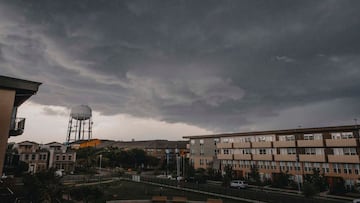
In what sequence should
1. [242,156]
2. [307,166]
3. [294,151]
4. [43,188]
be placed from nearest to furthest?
[43,188], [307,166], [294,151], [242,156]

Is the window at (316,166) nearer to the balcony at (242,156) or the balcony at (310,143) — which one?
the balcony at (310,143)

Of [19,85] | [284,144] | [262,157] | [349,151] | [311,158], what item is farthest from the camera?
[262,157]

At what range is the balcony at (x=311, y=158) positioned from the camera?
46.4 m

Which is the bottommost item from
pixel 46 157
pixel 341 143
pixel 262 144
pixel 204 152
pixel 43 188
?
pixel 43 188

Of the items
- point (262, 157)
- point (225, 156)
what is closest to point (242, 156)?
point (225, 156)

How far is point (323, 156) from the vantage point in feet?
151

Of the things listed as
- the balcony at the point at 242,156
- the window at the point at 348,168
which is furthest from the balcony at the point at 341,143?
the balcony at the point at 242,156

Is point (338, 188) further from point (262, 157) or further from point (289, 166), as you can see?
point (262, 157)

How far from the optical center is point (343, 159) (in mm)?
43406

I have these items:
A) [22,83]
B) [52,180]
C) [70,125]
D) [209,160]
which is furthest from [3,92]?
[70,125]

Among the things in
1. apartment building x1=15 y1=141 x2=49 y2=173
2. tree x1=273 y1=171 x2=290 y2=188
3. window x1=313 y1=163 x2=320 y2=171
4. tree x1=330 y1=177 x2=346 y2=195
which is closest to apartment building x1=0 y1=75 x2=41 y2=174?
tree x1=330 y1=177 x2=346 y2=195

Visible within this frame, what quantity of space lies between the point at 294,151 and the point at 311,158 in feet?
14.5

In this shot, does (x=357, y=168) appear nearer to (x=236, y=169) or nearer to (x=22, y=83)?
(x=236, y=169)

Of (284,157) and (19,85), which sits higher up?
(19,85)
